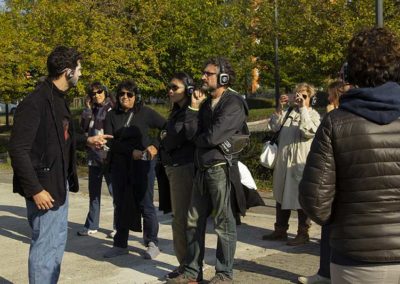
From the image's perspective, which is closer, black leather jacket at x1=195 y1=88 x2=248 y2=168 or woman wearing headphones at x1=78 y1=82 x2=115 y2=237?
black leather jacket at x1=195 y1=88 x2=248 y2=168

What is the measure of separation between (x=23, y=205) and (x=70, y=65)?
584 cm

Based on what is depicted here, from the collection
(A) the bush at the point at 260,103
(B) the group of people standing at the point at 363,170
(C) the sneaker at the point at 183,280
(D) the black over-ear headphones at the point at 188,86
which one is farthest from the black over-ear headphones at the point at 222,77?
(A) the bush at the point at 260,103

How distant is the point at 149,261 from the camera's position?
19.4 feet

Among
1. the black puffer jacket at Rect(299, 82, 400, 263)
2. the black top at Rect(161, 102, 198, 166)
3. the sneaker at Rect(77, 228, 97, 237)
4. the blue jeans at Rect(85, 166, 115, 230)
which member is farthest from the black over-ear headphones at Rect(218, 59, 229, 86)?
the sneaker at Rect(77, 228, 97, 237)

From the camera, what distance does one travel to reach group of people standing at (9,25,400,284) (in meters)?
2.50

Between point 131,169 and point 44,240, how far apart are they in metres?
2.08

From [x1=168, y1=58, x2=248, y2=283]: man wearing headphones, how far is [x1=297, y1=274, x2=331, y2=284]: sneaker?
652mm

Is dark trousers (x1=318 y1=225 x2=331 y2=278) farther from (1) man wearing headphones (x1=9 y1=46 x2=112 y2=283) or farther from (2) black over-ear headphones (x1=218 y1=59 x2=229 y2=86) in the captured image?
(1) man wearing headphones (x1=9 y1=46 x2=112 y2=283)

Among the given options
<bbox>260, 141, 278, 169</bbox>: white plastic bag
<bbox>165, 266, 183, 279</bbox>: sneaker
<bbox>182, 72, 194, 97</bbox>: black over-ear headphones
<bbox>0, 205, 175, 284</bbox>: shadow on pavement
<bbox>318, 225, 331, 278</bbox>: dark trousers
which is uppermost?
<bbox>182, 72, 194, 97</bbox>: black over-ear headphones

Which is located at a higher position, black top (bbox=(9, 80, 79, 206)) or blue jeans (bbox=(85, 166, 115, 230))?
black top (bbox=(9, 80, 79, 206))

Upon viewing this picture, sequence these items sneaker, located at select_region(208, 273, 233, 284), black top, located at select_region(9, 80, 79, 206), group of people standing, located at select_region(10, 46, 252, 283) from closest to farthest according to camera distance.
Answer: black top, located at select_region(9, 80, 79, 206) < group of people standing, located at select_region(10, 46, 252, 283) < sneaker, located at select_region(208, 273, 233, 284)

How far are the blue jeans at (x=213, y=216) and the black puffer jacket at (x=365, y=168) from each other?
2202 millimetres

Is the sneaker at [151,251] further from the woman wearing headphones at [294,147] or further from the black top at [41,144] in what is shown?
the black top at [41,144]

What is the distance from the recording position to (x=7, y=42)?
16.8m
